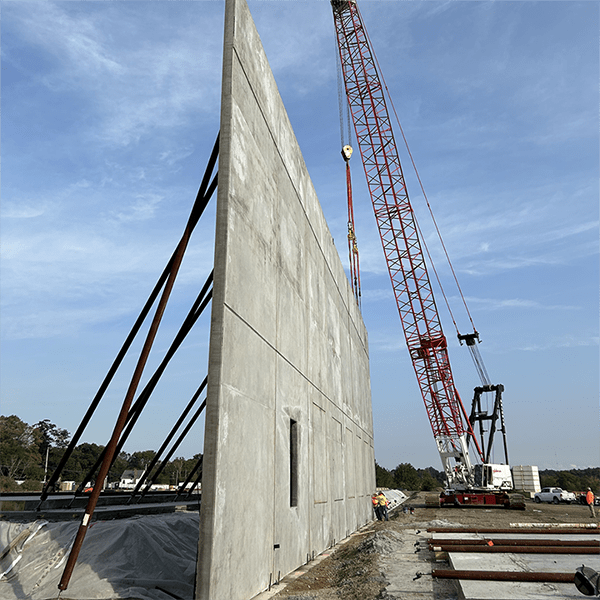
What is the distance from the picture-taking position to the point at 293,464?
31.1ft

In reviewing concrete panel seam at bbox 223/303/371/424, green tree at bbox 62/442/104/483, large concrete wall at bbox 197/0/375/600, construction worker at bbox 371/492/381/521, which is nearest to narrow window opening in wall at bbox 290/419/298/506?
large concrete wall at bbox 197/0/375/600

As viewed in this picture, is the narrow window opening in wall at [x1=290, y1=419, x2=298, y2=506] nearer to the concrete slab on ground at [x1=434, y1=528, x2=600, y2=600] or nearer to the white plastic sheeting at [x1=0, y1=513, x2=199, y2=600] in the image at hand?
the white plastic sheeting at [x1=0, y1=513, x2=199, y2=600]

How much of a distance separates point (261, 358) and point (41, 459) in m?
67.1

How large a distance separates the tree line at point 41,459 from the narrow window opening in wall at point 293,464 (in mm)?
33971

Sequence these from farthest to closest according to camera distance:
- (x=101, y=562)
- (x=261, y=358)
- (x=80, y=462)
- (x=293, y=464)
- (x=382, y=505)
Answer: (x=80, y=462), (x=382, y=505), (x=293, y=464), (x=261, y=358), (x=101, y=562)

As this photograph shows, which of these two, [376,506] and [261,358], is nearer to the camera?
[261,358]

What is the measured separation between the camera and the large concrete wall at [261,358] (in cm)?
616

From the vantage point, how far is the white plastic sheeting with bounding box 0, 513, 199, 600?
21.7 ft

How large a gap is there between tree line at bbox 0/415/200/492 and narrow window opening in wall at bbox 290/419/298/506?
3397 cm

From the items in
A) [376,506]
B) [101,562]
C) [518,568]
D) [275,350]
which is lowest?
[518,568]

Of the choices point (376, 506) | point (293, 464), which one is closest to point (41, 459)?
point (376, 506)

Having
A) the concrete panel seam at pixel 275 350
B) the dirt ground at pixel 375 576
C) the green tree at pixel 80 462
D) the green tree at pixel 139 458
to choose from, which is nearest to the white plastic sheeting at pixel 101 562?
the dirt ground at pixel 375 576

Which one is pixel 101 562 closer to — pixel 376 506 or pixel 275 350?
pixel 275 350

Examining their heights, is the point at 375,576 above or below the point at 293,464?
below
